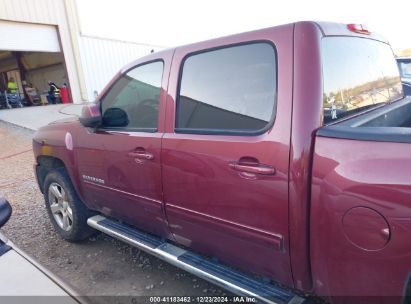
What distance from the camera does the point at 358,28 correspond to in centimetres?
216

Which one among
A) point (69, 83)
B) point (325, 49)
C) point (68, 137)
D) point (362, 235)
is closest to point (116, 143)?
point (68, 137)

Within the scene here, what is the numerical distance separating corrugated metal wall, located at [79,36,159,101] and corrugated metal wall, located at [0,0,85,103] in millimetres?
554

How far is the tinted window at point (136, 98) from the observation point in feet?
8.06

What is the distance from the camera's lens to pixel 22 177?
6.12 m

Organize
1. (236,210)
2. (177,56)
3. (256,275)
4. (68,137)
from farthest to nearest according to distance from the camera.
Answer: (68,137), (177,56), (256,275), (236,210)

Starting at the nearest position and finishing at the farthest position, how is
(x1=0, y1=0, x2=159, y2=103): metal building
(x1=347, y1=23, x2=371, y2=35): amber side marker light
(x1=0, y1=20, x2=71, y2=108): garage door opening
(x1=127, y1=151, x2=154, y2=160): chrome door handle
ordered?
(x1=347, y1=23, x2=371, y2=35): amber side marker light, (x1=127, y1=151, x2=154, y2=160): chrome door handle, (x1=0, y1=0, x2=159, y2=103): metal building, (x1=0, y1=20, x2=71, y2=108): garage door opening

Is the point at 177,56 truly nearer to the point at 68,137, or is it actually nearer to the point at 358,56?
the point at 358,56

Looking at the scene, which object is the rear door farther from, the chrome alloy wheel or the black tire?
the chrome alloy wheel

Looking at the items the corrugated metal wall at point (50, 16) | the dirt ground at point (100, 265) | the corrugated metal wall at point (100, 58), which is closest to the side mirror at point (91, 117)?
the dirt ground at point (100, 265)

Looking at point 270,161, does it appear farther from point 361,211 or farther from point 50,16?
point 50,16

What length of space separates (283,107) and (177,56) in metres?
1.01

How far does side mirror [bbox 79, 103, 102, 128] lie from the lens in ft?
8.83

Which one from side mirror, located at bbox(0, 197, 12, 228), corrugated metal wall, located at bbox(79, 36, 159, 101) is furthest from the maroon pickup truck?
corrugated metal wall, located at bbox(79, 36, 159, 101)

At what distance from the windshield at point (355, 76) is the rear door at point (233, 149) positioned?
25cm
